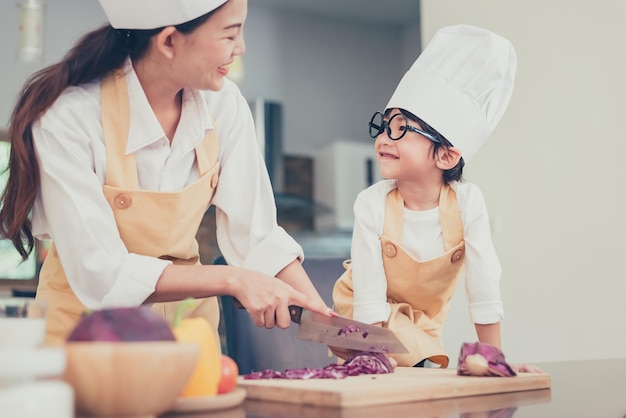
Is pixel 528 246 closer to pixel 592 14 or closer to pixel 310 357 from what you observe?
pixel 592 14

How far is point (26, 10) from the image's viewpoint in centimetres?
400

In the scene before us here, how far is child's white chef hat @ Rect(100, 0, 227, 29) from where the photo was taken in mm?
1317

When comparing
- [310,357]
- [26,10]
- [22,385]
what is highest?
[26,10]

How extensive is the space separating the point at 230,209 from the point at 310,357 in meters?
0.48

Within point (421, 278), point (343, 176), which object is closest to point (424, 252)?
point (421, 278)

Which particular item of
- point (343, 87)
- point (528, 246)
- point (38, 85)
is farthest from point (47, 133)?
point (343, 87)

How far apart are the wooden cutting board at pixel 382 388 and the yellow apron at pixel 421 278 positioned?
474 mm

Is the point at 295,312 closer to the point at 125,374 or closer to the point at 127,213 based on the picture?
the point at 127,213

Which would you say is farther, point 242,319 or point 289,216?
point 289,216

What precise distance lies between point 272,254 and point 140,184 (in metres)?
0.27

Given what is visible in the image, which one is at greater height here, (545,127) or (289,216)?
(545,127)

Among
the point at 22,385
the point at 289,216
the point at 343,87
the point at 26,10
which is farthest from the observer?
the point at 343,87

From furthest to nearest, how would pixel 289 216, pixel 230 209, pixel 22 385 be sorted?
1. pixel 289 216
2. pixel 230 209
3. pixel 22 385

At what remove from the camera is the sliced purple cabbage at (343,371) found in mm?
1071
